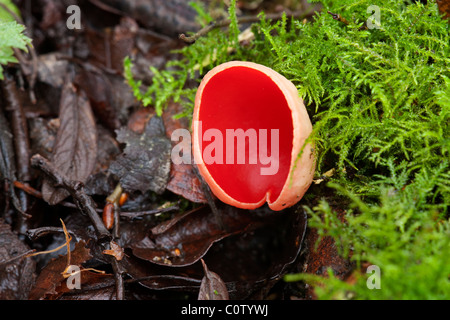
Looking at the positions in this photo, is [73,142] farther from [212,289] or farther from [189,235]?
[212,289]

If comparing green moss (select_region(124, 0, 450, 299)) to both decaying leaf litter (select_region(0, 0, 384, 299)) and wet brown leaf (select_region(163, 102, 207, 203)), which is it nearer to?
decaying leaf litter (select_region(0, 0, 384, 299))

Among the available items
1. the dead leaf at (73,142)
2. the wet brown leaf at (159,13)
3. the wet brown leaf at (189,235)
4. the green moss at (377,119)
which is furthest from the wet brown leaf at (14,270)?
the wet brown leaf at (159,13)

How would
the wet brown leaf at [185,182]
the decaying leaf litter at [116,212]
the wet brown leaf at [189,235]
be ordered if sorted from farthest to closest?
the wet brown leaf at [185,182] < the wet brown leaf at [189,235] < the decaying leaf litter at [116,212]

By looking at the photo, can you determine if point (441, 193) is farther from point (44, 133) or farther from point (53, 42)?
point (53, 42)

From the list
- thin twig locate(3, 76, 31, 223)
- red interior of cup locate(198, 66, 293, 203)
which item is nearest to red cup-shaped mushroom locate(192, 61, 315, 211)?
red interior of cup locate(198, 66, 293, 203)

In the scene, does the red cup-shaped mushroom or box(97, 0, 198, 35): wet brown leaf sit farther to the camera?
box(97, 0, 198, 35): wet brown leaf

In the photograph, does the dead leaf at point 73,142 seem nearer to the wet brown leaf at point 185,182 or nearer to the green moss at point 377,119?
the wet brown leaf at point 185,182

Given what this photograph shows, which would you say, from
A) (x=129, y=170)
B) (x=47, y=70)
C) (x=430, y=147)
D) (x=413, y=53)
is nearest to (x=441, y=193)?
(x=430, y=147)
